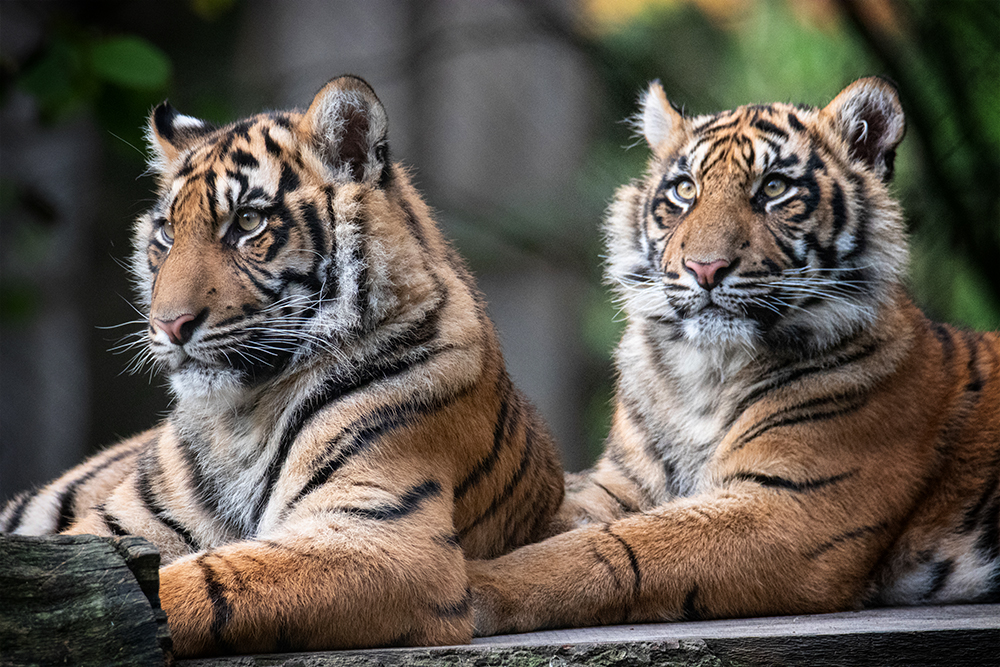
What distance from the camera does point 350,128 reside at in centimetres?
212

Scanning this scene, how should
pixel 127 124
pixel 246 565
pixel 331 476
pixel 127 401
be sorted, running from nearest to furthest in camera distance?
pixel 246 565, pixel 331 476, pixel 127 124, pixel 127 401

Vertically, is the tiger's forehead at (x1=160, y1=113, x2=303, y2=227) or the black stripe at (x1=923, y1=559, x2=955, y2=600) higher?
the tiger's forehead at (x1=160, y1=113, x2=303, y2=227)

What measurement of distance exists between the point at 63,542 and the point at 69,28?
2322mm

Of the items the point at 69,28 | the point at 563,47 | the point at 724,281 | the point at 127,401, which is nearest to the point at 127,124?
the point at 69,28

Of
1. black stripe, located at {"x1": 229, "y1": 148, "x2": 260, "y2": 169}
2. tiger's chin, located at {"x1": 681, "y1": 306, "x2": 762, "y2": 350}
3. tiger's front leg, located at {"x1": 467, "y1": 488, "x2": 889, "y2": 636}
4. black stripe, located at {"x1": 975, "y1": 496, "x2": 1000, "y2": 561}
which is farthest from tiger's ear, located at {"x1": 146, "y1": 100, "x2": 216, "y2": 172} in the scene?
black stripe, located at {"x1": 975, "y1": 496, "x2": 1000, "y2": 561}

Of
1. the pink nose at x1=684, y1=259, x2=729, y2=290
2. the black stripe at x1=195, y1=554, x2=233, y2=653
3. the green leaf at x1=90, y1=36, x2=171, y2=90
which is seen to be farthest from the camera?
the green leaf at x1=90, y1=36, x2=171, y2=90

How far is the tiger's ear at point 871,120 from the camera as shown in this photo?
259 centimetres

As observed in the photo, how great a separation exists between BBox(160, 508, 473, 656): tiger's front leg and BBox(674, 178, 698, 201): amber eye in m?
1.30

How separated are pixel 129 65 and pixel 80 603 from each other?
84.4 inches

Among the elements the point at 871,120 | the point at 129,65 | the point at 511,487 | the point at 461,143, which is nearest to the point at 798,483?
the point at 511,487

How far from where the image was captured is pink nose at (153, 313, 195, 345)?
1.90 metres

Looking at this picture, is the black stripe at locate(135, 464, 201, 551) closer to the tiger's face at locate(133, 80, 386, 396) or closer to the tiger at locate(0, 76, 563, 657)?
the tiger at locate(0, 76, 563, 657)

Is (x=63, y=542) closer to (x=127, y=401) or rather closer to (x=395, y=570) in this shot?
(x=395, y=570)

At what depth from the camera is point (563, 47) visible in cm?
529
